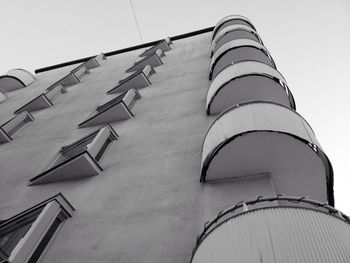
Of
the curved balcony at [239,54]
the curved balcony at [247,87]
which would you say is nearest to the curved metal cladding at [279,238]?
the curved balcony at [247,87]

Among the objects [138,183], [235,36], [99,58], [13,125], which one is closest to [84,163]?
[138,183]

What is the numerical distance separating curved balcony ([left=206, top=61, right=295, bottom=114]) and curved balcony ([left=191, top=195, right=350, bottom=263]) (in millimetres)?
6162

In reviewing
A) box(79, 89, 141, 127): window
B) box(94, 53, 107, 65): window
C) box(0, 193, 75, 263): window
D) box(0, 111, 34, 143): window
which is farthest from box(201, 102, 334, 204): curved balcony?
box(94, 53, 107, 65): window

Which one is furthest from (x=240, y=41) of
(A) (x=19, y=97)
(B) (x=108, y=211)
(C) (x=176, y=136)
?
(A) (x=19, y=97)

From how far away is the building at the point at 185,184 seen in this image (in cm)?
451

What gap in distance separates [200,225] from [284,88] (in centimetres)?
577

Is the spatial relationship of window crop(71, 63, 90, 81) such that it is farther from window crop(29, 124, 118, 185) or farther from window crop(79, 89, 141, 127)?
window crop(29, 124, 118, 185)

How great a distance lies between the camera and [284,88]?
1070 centimetres

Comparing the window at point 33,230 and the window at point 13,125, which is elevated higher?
the window at point 33,230

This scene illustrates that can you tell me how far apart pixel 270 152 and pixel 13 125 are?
41.5 ft

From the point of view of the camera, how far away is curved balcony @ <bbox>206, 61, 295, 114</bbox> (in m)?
10.5

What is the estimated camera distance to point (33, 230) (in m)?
7.52

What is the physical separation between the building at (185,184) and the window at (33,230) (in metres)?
0.02

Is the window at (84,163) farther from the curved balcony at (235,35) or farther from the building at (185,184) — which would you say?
the curved balcony at (235,35)
